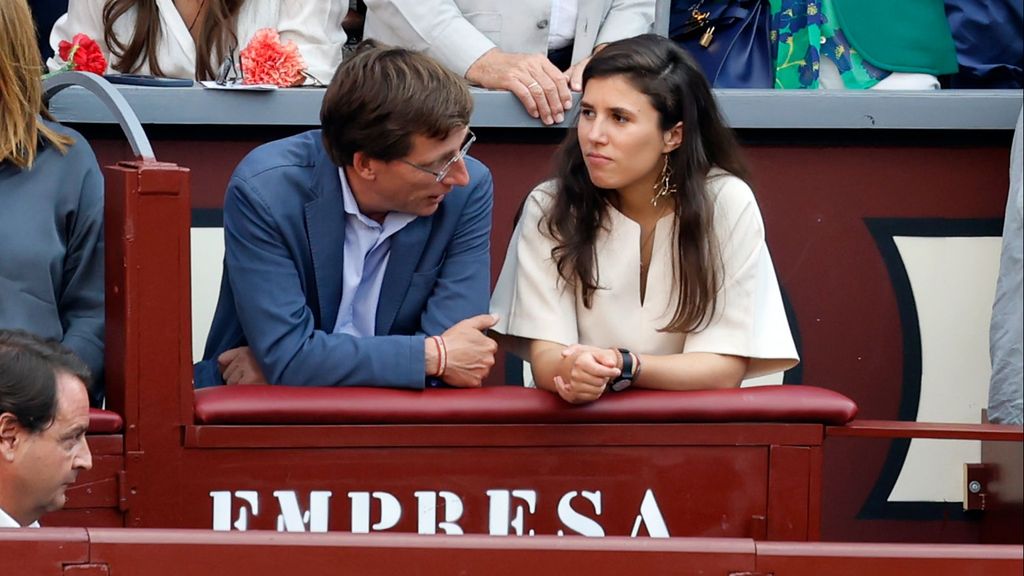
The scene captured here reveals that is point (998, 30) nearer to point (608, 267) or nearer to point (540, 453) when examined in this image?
point (608, 267)

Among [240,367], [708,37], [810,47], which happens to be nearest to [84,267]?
[240,367]

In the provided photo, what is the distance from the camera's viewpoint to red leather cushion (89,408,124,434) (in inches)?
113

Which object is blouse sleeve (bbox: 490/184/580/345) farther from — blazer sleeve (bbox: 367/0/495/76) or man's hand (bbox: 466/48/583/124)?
blazer sleeve (bbox: 367/0/495/76)

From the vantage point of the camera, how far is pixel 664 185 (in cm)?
340

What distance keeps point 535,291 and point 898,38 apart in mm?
1610

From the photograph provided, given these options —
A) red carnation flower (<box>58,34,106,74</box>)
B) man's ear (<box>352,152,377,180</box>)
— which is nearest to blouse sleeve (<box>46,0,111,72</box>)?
red carnation flower (<box>58,34,106,74</box>)

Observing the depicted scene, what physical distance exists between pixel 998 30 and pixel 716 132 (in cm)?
131

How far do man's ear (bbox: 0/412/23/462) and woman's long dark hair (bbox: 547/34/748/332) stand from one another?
1133 millimetres

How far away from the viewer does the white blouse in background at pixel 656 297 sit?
330 cm

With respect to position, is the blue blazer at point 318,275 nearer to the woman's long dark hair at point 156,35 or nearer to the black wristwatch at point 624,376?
the black wristwatch at point 624,376

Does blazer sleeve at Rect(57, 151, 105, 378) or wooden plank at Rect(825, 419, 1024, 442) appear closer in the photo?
wooden plank at Rect(825, 419, 1024, 442)

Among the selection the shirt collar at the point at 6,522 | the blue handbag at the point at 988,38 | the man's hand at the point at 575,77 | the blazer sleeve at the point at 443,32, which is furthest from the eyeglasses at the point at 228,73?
the blue handbag at the point at 988,38

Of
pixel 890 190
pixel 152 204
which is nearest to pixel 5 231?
pixel 152 204

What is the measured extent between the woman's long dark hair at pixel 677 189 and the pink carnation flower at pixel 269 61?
1037 millimetres
